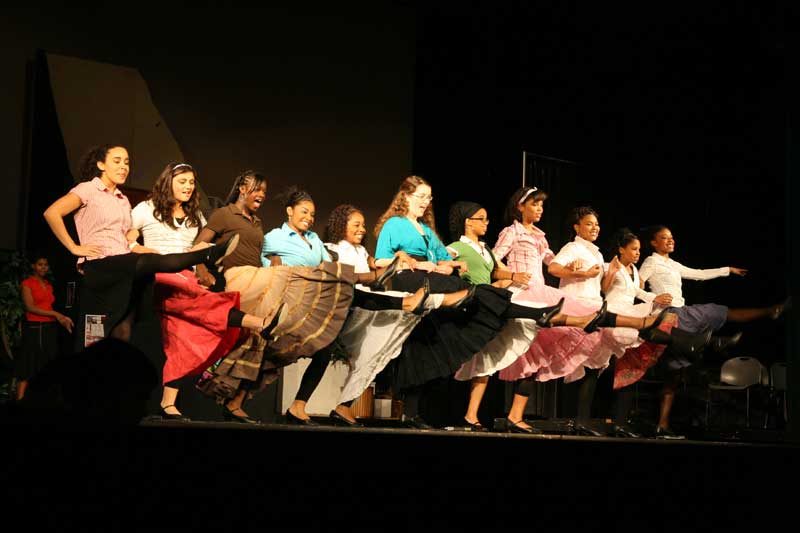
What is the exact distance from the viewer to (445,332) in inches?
219

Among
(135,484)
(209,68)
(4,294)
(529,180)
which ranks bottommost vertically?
(135,484)

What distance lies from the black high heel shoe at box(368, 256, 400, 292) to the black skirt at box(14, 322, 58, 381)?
7.76ft

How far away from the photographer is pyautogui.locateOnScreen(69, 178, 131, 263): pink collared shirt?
499cm

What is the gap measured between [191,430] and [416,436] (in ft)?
2.51

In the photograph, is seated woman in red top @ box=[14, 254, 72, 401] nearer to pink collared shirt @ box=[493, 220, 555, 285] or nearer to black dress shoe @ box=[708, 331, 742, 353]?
pink collared shirt @ box=[493, 220, 555, 285]

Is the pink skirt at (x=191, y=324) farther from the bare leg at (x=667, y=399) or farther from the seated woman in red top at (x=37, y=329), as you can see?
the bare leg at (x=667, y=399)

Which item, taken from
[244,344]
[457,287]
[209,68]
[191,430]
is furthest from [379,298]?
[209,68]

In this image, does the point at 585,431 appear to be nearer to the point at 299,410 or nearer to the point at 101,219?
the point at 299,410

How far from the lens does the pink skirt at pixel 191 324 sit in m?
4.87

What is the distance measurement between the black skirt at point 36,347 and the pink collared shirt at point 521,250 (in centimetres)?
299

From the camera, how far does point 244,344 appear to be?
5.06m

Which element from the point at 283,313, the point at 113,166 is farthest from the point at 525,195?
the point at 113,166

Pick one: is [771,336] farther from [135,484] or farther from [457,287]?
[135,484]

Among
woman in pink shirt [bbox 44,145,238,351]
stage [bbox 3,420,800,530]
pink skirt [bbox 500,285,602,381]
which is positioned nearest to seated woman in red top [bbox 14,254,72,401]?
woman in pink shirt [bbox 44,145,238,351]
